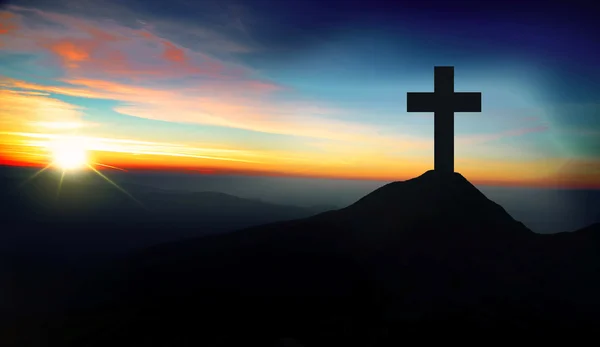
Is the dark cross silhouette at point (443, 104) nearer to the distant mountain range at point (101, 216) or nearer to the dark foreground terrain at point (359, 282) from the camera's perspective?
the dark foreground terrain at point (359, 282)

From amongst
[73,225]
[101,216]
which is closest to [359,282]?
[73,225]

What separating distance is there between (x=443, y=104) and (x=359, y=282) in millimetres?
11222

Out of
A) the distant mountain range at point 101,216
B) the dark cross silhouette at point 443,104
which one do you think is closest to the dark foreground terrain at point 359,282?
the dark cross silhouette at point 443,104

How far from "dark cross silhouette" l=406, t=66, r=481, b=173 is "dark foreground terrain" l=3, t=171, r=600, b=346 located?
4.92 ft

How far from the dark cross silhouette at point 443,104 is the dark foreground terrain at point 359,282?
1498 mm

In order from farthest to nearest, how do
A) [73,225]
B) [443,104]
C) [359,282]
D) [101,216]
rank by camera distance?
[101,216], [73,225], [443,104], [359,282]

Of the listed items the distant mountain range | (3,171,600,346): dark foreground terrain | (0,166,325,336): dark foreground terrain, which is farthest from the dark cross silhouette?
the distant mountain range

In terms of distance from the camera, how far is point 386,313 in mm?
15352

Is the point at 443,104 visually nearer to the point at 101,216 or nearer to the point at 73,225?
the point at 73,225

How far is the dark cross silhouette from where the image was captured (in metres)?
22.8

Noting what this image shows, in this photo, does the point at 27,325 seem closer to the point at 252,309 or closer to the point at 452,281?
the point at 252,309

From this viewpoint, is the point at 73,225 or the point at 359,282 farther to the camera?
the point at 73,225

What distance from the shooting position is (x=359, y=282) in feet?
57.6

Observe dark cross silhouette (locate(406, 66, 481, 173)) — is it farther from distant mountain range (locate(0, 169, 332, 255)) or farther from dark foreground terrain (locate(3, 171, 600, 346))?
distant mountain range (locate(0, 169, 332, 255))
